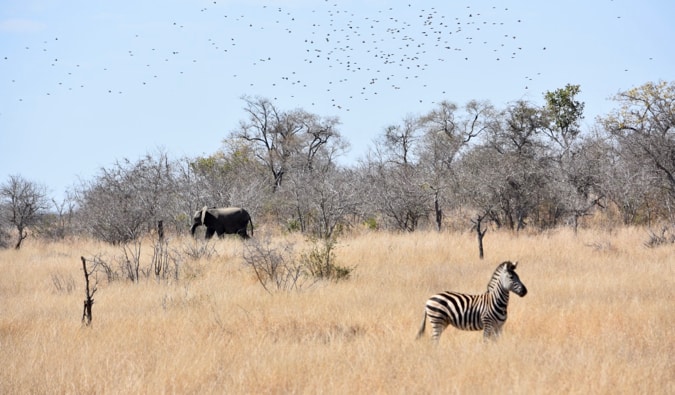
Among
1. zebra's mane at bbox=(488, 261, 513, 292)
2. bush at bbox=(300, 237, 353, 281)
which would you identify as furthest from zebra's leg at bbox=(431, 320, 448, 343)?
bush at bbox=(300, 237, 353, 281)

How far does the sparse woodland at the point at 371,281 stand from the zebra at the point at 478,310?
28cm

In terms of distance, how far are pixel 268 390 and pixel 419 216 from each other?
69.0 feet

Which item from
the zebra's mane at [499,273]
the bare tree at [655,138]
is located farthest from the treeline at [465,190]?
the zebra's mane at [499,273]

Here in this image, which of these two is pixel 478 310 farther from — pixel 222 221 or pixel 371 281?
pixel 222 221

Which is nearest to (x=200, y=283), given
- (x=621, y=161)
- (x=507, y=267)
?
(x=507, y=267)

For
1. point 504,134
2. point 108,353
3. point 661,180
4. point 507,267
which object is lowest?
point 108,353

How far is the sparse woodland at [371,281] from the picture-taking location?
252 inches

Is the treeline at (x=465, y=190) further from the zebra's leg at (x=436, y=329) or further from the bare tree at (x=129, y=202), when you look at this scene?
the zebra's leg at (x=436, y=329)

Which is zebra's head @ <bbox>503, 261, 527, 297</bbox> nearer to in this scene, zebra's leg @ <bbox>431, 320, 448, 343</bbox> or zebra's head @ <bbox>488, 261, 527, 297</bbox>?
zebra's head @ <bbox>488, 261, 527, 297</bbox>

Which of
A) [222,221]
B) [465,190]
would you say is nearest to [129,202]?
[222,221]

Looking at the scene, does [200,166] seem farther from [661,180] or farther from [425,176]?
[661,180]

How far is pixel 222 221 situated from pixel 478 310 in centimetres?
1724

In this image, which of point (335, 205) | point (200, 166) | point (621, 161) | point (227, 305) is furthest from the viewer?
point (200, 166)

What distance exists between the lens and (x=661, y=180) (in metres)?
22.4
